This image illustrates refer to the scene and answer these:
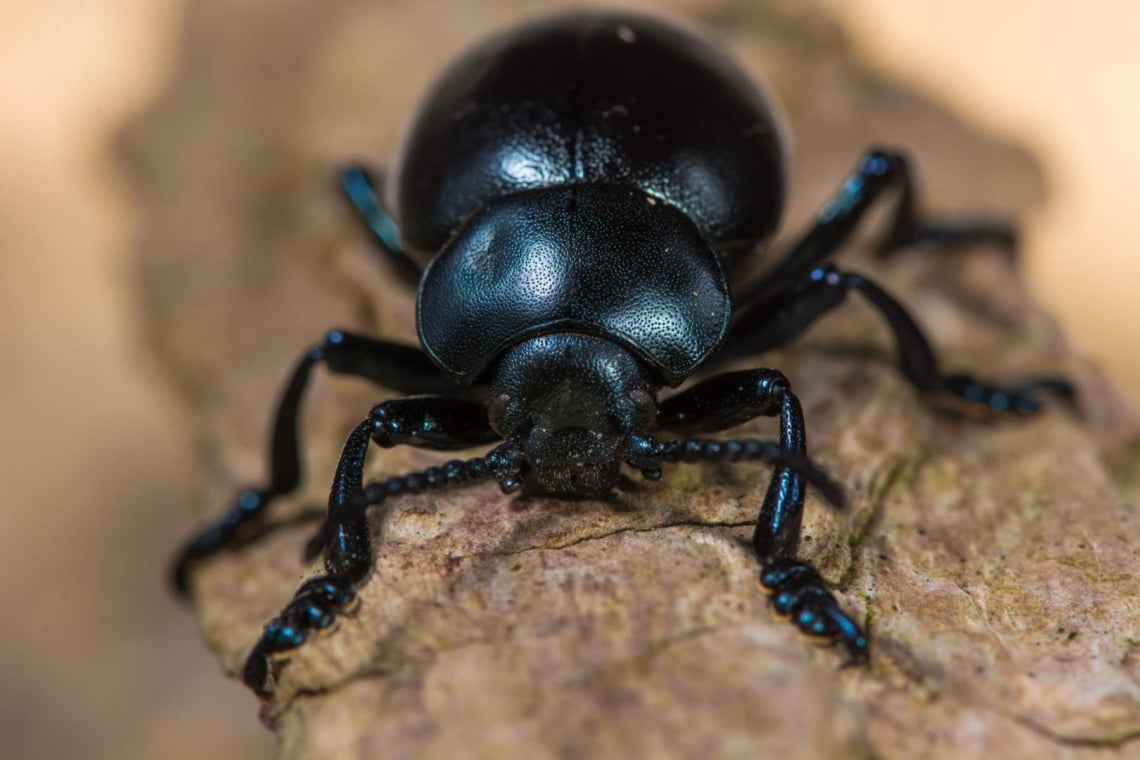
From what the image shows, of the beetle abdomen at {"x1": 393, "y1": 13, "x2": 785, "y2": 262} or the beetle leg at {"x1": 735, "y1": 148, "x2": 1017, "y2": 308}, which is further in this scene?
the beetle leg at {"x1": 735, "y1": 148, "x2": 1017, "y2": 308}

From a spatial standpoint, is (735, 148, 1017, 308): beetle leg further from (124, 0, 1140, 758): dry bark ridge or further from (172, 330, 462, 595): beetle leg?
→ (172, 330, 462, 595): beetle leg

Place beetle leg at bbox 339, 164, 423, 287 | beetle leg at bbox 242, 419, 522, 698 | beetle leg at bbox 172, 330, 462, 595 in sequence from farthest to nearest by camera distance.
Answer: beetle leg at bbox 339, 164, 423, 287 < beetle leg at bbox 172, 330, 462, 595 < beetle leg at bbox 242, 419, 522, 698

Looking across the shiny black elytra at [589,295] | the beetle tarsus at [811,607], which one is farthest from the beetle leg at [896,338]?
the beetle tarsus at [811,607]

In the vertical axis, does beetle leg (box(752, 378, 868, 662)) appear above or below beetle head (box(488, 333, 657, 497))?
below

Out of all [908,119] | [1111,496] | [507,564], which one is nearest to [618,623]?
[507,564]

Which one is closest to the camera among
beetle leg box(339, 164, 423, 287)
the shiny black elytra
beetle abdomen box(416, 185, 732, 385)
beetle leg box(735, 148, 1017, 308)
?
the shiny black elytra

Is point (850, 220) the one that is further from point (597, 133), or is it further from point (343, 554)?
point (343, 554)

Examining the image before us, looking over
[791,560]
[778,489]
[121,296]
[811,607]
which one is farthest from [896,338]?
[121,296]

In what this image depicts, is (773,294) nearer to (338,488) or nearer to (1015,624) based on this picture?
(1015,624)

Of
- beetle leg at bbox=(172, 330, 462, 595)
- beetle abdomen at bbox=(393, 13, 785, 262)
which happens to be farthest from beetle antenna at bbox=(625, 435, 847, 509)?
beetle abdomen at bbox=(393, 13, 785, 262)
